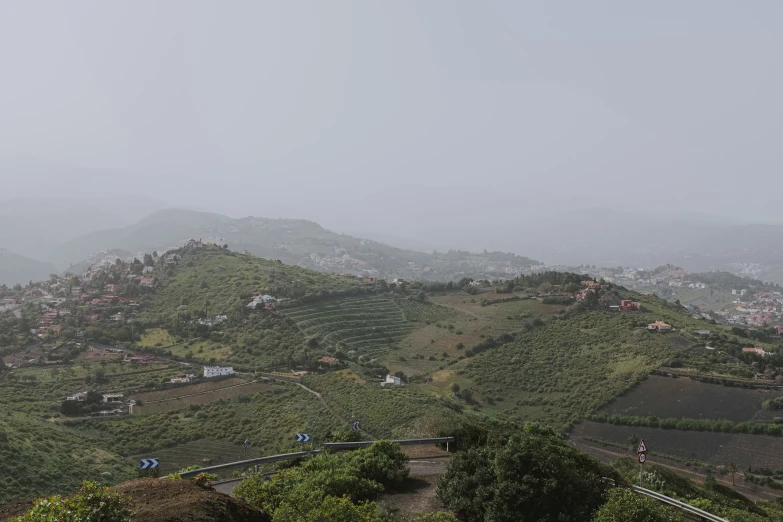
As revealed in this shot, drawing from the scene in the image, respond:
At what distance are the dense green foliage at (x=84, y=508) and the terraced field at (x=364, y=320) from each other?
1646 inches

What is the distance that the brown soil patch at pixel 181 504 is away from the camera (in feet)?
21.2

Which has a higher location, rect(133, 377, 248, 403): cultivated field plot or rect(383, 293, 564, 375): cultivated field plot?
rect(383, 293, 564, 375): cultivated field plot

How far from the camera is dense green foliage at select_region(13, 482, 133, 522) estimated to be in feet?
16.1

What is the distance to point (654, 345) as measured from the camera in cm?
4362

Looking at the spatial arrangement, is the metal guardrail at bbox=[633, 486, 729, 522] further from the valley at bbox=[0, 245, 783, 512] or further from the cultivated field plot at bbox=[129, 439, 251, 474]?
the cultivated field plot at bbox=[129, 439, 251, 474]

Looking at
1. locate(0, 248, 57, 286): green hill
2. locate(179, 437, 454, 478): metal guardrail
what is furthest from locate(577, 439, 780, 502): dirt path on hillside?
locate(0, 248, 57, 286): green hill

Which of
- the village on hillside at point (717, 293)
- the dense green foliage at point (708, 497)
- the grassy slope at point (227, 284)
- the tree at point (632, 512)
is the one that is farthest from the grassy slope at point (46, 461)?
the village on hillside at point (717, 293)

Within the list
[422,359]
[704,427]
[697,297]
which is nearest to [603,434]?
[704,427]

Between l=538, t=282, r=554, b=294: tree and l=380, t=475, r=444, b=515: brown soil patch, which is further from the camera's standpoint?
l=538, t=282, r=554, b=294: tree

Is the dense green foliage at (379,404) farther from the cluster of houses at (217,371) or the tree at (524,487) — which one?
the tree at (524,487)

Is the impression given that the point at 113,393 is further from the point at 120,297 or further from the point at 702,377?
the point at 702,377

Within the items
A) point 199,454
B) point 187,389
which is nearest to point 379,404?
point 199,454

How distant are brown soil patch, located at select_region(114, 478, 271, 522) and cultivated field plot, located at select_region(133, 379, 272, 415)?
28546mm

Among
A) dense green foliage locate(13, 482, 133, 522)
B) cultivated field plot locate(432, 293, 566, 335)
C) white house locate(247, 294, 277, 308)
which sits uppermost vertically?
dense green foliage locate(13, 482, 133, 522)
